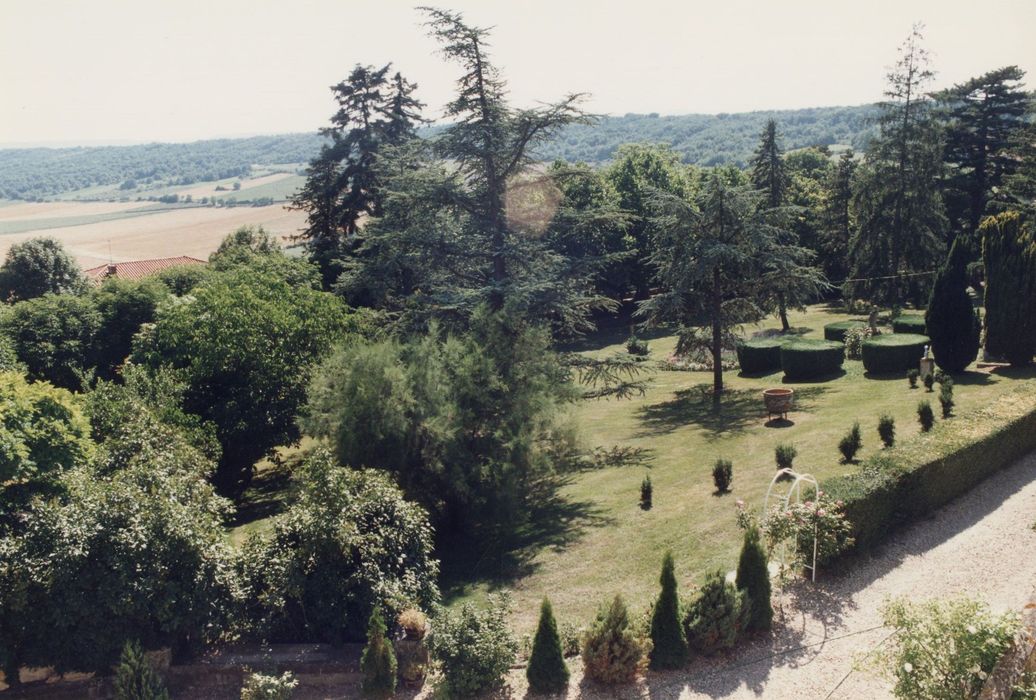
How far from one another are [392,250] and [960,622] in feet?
70.5

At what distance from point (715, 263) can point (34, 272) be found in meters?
44.2

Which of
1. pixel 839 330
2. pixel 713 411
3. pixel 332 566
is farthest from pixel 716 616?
pixel 839 330

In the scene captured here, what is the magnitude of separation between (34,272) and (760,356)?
45.4m

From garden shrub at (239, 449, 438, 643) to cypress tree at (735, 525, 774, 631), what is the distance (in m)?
5.45

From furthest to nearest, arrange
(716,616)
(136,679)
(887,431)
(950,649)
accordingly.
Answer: (887,431) < (136,679) < (716,616) < (950,649)

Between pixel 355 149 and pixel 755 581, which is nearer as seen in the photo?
pixel 755 581

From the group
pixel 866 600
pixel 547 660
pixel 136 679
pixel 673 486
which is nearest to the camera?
pixel 547 660

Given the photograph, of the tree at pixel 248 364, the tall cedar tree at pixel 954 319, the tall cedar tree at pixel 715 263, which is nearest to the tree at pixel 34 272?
the tree at pixel 248 364

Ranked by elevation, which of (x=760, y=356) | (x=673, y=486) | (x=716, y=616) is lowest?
(x=673, y=486)

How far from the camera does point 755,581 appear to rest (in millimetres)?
11883

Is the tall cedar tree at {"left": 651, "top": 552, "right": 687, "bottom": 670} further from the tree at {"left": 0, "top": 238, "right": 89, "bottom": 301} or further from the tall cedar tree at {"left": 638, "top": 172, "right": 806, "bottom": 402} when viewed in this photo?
the tree at {"left": 0, "top": 238, "right": 89, "bottom": 301}

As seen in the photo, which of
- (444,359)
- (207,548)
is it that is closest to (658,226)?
(444,359)

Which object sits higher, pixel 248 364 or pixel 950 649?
pixel 248 364

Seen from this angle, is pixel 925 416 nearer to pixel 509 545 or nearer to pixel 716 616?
pixel 716 616
